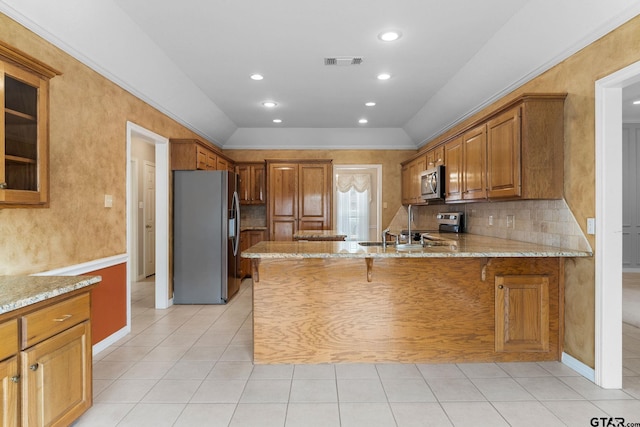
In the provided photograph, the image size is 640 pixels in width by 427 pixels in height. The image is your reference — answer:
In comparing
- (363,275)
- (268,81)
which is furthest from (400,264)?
(268,81)

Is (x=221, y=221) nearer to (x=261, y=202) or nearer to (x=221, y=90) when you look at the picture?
(x=221, y=90)

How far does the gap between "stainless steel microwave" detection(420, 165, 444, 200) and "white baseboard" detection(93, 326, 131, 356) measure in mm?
3952

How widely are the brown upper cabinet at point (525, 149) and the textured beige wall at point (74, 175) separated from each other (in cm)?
352

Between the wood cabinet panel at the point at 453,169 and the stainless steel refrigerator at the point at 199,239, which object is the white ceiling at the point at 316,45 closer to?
the wood cabinet panel at the point at 453,169

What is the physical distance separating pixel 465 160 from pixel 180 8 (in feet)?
10.5

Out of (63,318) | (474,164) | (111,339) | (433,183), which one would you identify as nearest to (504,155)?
(474,164)

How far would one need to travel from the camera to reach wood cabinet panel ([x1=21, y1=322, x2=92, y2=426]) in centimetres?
169

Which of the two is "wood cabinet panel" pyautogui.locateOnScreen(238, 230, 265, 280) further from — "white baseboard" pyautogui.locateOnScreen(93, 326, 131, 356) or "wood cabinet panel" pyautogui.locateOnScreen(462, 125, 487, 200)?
"wood cabinet panel" pyautogui.locateOnScreen(462, 125, 487, 200)

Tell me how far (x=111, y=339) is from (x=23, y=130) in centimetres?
213

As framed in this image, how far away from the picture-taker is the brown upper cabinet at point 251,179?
23.0ft

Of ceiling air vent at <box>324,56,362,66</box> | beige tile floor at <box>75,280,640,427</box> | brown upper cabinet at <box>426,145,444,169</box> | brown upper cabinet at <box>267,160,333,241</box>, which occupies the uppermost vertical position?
ceiling air vent at <box>324,56,362,66</box>

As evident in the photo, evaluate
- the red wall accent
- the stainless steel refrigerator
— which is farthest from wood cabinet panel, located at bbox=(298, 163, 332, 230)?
the red wall accent

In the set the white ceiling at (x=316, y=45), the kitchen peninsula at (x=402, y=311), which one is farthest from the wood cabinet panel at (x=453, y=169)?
the kitchen peninsula at (x=402, y=311)

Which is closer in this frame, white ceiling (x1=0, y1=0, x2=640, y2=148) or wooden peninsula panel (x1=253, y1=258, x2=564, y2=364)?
white ceiling (x1=0, y1=0, x2=640, y2=148)
